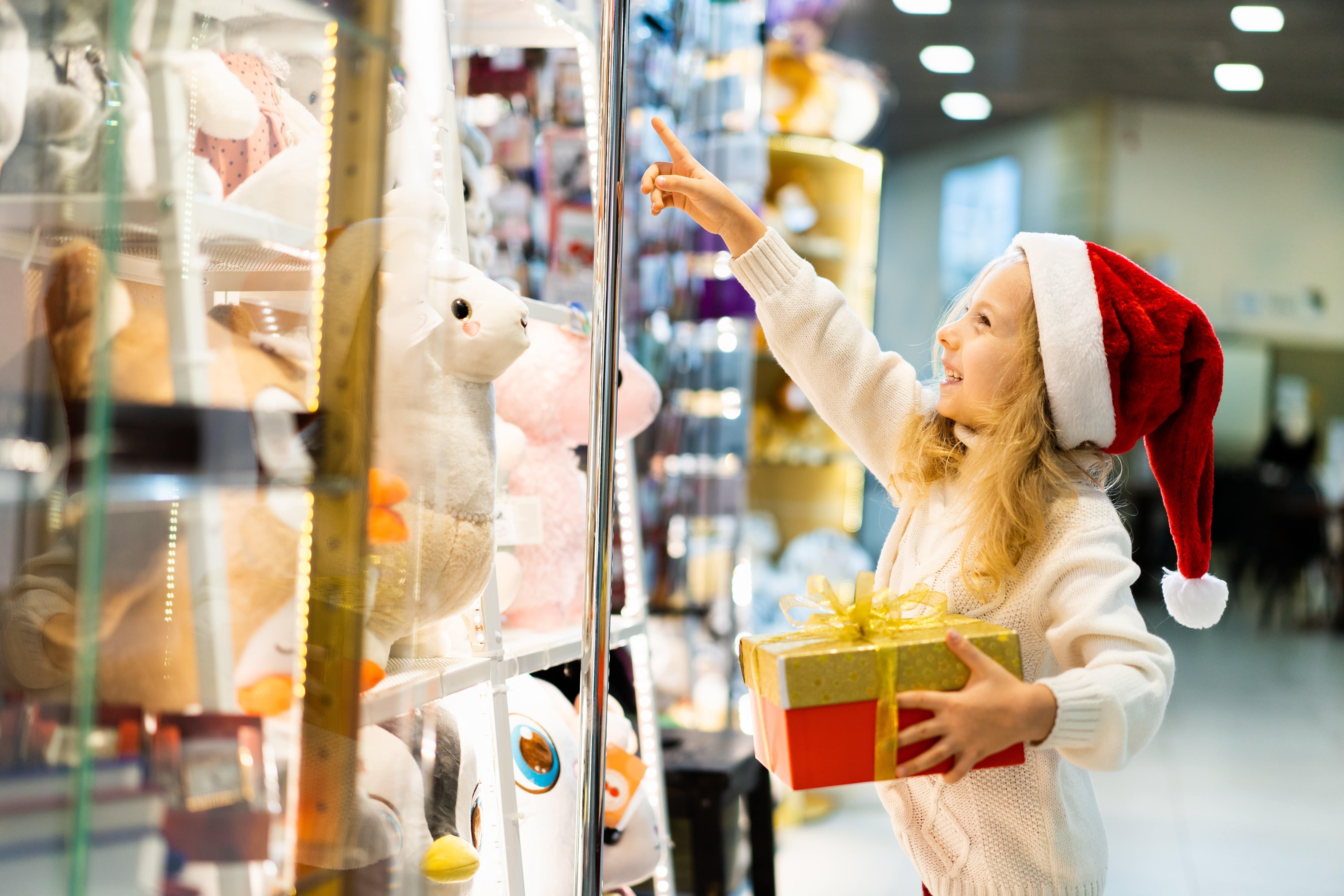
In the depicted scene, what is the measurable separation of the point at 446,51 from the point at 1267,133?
7.06 m

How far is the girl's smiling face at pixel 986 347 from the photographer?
3.64 ft

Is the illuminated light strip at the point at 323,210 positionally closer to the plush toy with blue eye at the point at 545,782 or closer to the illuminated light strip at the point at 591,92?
the plush toy with blue eye at the point at 545,782

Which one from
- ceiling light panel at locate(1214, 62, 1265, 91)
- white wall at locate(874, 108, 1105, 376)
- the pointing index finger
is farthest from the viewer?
white wall at locate(874, 108, 1105, 376)

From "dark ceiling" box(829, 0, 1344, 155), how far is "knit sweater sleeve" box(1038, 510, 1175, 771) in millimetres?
4577

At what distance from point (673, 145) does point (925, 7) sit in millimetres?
4416

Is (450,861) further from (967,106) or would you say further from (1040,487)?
(967,106)

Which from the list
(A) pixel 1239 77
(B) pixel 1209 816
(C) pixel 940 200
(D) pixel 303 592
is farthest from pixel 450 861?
(C) pixel 940 200

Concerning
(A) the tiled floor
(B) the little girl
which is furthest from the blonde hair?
(A) the tiled floor

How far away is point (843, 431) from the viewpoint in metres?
1.27

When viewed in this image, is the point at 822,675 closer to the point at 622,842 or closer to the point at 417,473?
the point at 417,473

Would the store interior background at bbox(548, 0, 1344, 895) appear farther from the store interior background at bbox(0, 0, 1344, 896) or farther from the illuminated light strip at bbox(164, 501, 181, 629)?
the illuminated light strip at bbox(164, 501, 181, 629)

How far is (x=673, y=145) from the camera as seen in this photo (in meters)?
1.17

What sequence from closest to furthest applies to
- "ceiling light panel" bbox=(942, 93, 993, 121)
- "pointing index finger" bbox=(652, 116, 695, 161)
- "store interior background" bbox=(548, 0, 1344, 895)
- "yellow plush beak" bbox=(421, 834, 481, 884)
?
"yellow plush beak" bbox=(421, 834, 481, 884), "pointing index finger" bbox=(652, 116, 695, 161), "store interior background" bbox=(548, 0, 1344, 895), "ceiling light panel" bbox=(942, 93, 993, 121)

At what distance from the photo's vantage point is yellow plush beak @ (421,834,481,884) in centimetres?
85
